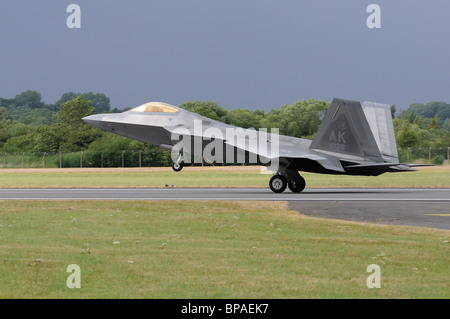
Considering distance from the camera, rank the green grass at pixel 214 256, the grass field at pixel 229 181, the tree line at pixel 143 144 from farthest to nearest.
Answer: the tree line at pixel 143 144, the grass field at pixel 229 181, the green grass at pixel 214 256

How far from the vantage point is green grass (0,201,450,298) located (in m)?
8.19

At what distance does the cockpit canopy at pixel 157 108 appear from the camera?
28844mm

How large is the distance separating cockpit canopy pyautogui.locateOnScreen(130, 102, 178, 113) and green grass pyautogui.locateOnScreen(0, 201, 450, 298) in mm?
11941

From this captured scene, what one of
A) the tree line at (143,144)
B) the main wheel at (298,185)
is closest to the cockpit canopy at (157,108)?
the main wheel at (298,185)

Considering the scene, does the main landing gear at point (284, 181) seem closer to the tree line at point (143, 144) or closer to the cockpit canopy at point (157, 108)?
the cockpit canopy at point (157, 108)

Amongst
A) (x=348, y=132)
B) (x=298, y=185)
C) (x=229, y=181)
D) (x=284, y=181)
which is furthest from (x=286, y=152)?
(x=229, y=181)

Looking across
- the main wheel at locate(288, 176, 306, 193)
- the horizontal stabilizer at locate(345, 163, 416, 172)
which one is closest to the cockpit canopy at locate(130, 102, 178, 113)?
the main wheel at locate(288, 176, 306, 193)

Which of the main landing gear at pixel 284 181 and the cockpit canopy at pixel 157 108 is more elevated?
the cockpit canopy at pixel 157 108

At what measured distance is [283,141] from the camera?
28781 millimetres

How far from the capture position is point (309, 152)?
2762 centimetres

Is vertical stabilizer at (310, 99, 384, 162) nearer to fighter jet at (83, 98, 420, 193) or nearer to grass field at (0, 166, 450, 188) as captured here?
fighter jet at (83, 98, 420, 193)

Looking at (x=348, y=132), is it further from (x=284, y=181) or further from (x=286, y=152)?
(x=284, y=181)
